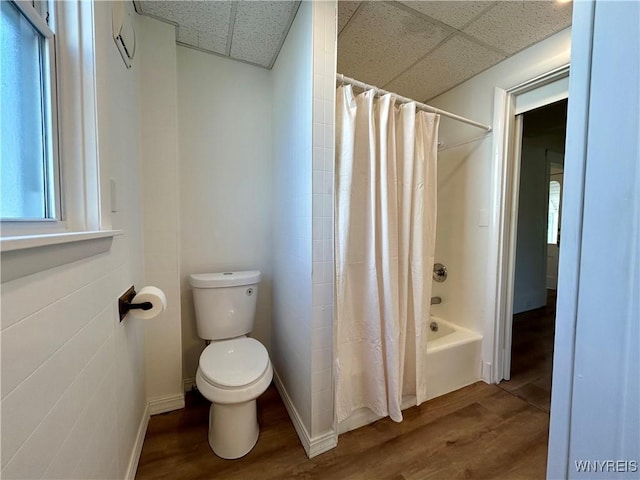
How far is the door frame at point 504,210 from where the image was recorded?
1.74m

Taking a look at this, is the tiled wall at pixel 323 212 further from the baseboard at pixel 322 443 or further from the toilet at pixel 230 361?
the toilet at pixel 230 361

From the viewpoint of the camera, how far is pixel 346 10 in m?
1.36

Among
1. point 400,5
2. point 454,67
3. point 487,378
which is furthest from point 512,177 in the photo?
point 487,378

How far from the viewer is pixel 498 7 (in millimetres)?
1333

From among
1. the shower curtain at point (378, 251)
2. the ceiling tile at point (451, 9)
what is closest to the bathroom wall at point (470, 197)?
the ceiling tile at point (451, 9)

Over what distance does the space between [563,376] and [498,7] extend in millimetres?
1824

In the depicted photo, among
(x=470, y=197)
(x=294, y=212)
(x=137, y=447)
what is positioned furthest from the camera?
(x=470, y=197)

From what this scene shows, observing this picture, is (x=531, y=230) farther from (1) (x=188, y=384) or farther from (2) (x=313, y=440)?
(1) (x=188, y=384)

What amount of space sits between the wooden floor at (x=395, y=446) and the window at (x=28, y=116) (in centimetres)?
126

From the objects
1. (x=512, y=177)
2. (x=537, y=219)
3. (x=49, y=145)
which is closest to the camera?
(x=49, y=145)

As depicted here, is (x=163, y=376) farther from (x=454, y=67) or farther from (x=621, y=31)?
(x=454, y=67)

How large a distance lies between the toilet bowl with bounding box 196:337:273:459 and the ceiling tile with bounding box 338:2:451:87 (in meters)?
1.96

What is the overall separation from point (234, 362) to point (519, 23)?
2471mm

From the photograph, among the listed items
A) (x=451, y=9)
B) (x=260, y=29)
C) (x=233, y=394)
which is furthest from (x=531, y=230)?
(x=233, y=394)
